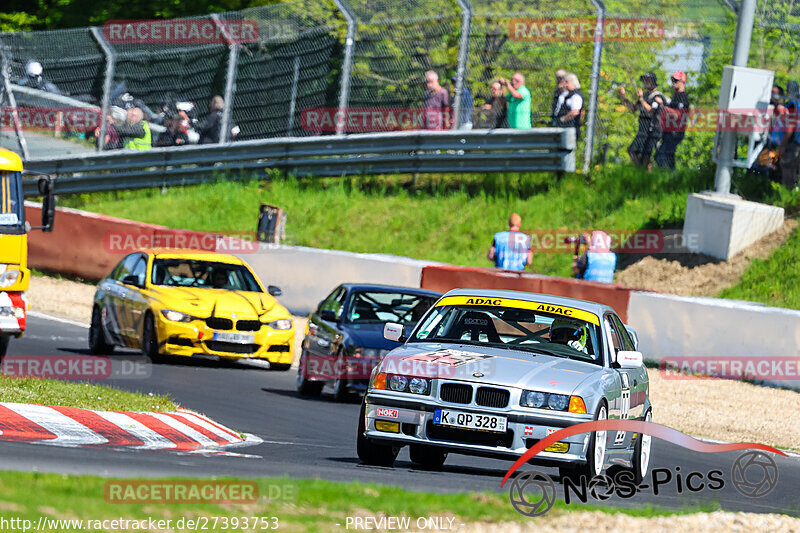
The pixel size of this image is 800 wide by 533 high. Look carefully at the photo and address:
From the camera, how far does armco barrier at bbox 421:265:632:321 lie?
1838cm

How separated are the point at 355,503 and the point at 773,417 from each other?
9158 millimetres

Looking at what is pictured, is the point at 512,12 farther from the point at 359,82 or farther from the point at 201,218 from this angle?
the point at 201,218

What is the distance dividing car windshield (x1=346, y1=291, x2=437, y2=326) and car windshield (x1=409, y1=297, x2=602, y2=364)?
205 inches

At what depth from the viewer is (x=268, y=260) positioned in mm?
22578

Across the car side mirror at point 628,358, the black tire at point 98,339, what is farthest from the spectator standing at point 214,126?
the car side mirror at point 628,358

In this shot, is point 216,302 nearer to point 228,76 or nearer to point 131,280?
point 131,280

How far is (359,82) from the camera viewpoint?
24844 mm

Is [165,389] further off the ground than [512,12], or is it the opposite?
[512,12]

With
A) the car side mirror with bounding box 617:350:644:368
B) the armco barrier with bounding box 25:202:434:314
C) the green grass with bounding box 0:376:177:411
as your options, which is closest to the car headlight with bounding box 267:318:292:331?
the armco barrier with bounding box 25:202:434:314

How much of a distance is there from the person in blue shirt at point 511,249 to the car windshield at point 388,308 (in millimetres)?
4190

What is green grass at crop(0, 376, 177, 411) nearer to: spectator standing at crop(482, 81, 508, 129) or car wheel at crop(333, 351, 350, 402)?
car wheel at crop(333, 351, 350, 402)

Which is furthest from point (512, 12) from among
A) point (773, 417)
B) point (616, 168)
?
point (773, 417)

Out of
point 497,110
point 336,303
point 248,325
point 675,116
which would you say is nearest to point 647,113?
point 675,116

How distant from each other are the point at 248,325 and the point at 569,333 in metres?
7.31
